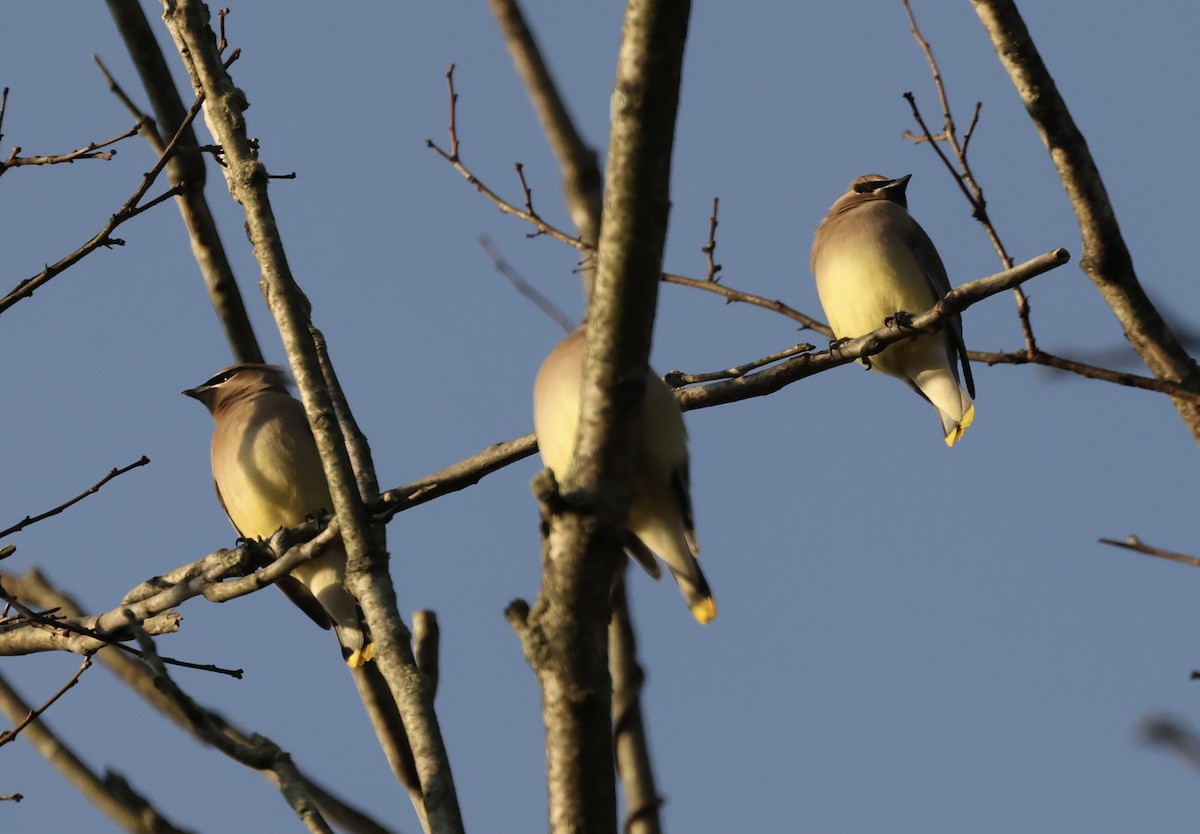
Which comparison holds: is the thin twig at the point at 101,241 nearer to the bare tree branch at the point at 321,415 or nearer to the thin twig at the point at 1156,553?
the bare tree branch at the point at 321,415

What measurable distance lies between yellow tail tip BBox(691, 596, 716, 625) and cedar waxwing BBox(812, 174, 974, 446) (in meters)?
3.10

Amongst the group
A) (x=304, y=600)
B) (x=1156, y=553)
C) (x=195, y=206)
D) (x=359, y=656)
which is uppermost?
(x=195, y=206)

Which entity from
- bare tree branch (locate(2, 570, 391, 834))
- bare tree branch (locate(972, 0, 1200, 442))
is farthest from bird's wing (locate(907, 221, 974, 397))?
bare tree branch (locate(2, 570, 391, 834))

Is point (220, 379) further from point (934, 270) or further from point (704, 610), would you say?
point (704, 610)

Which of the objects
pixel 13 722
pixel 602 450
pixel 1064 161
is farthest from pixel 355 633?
pixel 602 450

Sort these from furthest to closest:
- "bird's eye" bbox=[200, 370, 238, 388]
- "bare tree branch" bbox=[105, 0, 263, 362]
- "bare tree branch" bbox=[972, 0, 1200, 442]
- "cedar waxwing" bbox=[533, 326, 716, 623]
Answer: "bird's eye" bbox=[200, 370, 238, 388] < "bare tree branch" bbox=[105, 0, 263, 362] < "bare tree branch" bbox=[972, 0, 1200, 442] < "cedar waxwing" bbox=[533, 326, 716, 623]

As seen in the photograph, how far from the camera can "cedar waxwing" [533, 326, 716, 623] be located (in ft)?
11.2

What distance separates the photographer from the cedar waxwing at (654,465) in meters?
3.40

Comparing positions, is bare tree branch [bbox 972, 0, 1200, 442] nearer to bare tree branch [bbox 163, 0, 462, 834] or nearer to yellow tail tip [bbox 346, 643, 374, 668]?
bare tree branch [bbox 163, 0, 462, 834]

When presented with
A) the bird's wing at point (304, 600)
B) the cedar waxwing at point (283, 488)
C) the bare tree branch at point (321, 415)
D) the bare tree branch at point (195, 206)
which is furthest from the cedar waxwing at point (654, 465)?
the bird's wing at point (304, 600)

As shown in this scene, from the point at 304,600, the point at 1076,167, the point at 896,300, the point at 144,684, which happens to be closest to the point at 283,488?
the point at 304,600

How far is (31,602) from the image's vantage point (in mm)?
4773

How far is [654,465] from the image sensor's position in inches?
135

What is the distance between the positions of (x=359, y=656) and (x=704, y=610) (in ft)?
10.8
